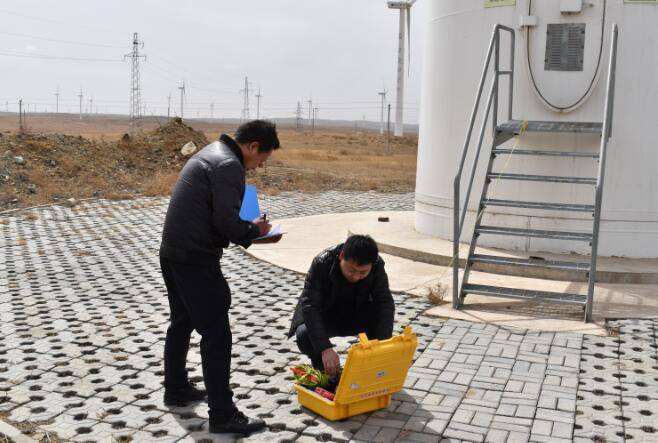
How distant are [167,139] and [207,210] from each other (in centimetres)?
2197

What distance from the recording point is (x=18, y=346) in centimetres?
643

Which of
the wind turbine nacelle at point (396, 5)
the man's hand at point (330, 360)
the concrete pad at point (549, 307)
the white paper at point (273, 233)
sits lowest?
the concrete pad at point (549, 307)

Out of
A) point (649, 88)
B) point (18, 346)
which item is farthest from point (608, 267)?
point (18, 346)

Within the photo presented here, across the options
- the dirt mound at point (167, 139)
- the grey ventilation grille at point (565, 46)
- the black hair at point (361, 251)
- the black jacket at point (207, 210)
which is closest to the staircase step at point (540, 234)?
the grey ventilation grille at point (565, 46)

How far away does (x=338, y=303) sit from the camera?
17.7 ft

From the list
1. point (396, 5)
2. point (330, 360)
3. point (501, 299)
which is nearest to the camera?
point (330, 360)

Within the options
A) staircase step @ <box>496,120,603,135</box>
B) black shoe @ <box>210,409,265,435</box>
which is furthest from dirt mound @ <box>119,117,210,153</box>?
black shoe @ <box>210,409,265,435</box>

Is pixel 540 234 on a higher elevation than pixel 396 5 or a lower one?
lower

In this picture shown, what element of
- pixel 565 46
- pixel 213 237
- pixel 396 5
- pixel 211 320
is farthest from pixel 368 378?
pixel 396 5

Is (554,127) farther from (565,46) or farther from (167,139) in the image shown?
(167,139)

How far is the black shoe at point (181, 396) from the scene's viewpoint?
521 cm

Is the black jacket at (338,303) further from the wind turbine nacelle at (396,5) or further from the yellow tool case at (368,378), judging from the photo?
the wind turbine nacelle at (396,5)

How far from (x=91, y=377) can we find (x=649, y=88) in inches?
283

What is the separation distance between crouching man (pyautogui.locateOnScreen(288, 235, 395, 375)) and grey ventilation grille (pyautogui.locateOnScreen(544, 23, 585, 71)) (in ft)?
17.1
